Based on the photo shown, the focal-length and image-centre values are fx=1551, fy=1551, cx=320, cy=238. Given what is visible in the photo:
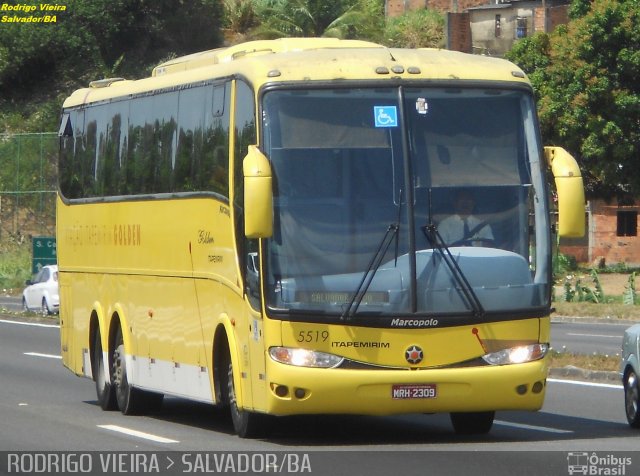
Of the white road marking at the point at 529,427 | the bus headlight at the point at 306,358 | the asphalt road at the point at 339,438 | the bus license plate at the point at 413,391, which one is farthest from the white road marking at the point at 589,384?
the bus headlight at the point at 306,358

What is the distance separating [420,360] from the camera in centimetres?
1278

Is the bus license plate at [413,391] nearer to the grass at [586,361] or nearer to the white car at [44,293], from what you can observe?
the grass at [586,361]

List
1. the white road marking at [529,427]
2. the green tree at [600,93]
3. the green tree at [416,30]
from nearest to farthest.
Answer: the white road marking at [529,427] → the green tree at [600,93] → the green tree at [416,30]

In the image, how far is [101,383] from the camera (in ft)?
59.8

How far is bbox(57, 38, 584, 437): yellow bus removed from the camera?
1269cm

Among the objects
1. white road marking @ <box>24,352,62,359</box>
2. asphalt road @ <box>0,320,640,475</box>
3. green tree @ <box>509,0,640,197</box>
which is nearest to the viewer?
asphalt road @ <box>0,320,640,475</box>

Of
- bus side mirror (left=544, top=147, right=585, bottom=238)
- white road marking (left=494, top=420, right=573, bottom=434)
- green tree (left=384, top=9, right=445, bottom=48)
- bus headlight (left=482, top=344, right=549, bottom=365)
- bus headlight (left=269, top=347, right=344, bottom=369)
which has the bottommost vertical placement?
white road marking (left=494, top=420, right=573, bottom=434)

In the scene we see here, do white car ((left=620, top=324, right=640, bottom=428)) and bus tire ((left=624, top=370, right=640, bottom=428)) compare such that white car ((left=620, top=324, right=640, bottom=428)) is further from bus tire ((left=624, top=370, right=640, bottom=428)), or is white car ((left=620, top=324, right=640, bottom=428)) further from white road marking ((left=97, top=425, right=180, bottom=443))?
white road marking ((left=97, top=425, right=180, bottom=443))

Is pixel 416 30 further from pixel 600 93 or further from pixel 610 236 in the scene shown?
pixel 600 93

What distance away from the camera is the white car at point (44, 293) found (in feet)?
131

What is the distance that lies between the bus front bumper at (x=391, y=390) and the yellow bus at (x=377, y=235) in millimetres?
14

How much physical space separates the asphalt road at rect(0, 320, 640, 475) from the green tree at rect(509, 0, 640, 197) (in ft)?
102

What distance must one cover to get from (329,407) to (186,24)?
66.0 metres

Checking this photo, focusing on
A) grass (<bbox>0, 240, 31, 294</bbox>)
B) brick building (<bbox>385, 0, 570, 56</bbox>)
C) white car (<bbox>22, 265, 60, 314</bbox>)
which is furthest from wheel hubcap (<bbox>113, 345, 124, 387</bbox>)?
brick building (<bbox>385, 0, 570, 56</bbox>)
